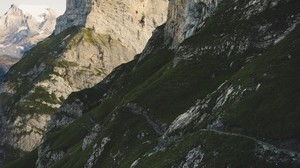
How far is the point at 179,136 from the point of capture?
2958 inches

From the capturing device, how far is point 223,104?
69.9 m

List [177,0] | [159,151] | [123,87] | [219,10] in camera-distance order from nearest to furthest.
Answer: [159,151] < [219,10] < [123,87] < [177,0]

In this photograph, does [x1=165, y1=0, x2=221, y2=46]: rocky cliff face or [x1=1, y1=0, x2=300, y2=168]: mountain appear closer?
[x1=1, y1=0, x2=300, y2=168]: mountain

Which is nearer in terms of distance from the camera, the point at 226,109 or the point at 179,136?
the point at 226,109

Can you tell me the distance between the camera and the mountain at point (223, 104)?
56875mm

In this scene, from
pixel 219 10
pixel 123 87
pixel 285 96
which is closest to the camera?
pixel 285 96

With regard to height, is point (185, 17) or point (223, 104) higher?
point (185, 17)

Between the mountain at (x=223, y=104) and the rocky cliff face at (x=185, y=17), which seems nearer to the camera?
the mountain at (x=223, y=104)

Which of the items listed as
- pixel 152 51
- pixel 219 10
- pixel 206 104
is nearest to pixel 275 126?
pixel 206 104

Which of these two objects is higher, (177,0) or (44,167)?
(177,0)

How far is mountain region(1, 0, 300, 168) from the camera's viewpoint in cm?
5688

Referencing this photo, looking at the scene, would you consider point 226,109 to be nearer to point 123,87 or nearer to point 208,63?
point 208,63

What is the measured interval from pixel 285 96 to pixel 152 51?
131m

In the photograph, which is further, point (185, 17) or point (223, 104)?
point (185, 17)
